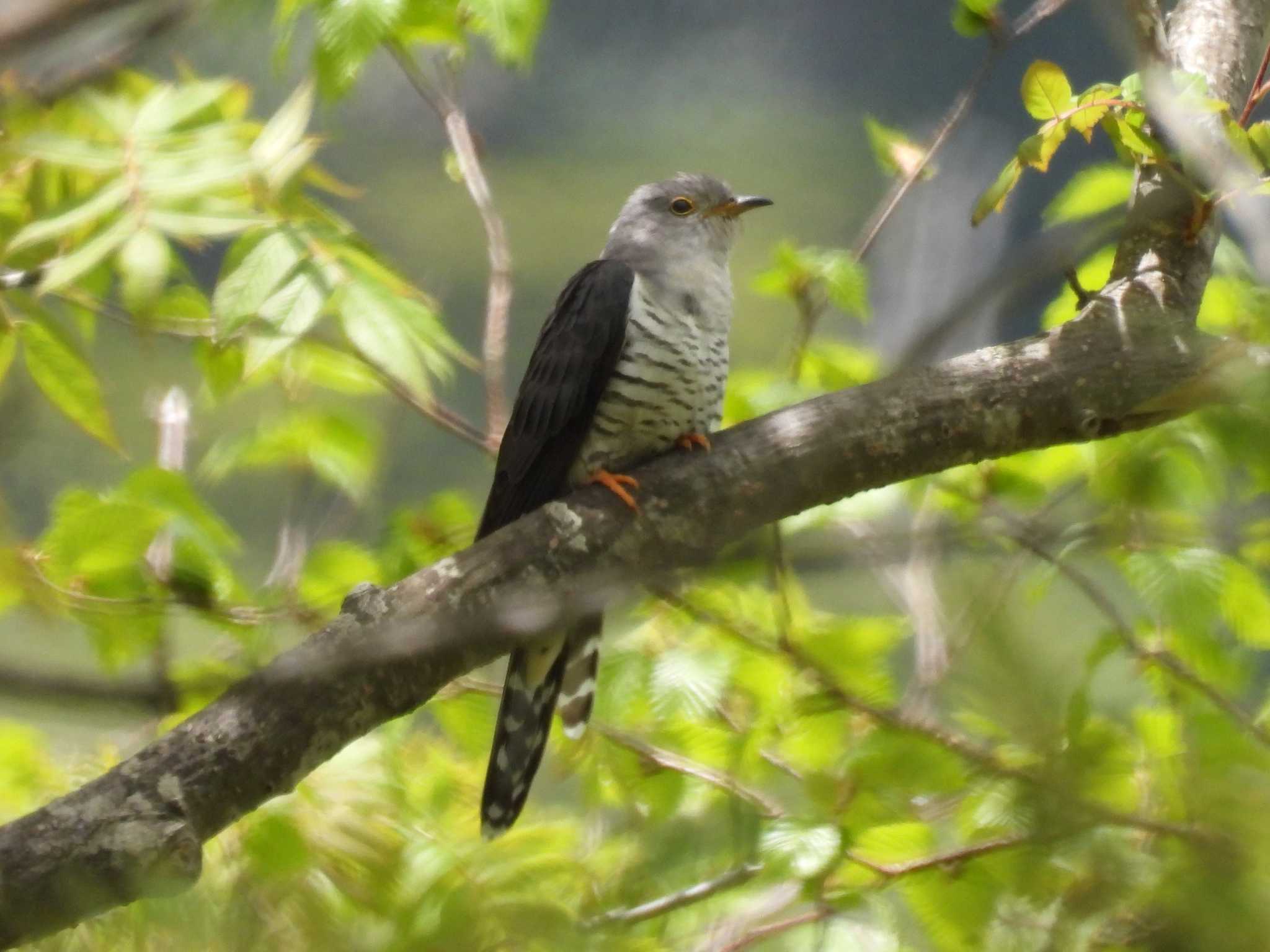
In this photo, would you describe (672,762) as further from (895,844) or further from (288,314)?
(288,314)

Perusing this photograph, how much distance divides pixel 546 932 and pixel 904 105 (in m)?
4.03

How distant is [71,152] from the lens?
52.6 inches

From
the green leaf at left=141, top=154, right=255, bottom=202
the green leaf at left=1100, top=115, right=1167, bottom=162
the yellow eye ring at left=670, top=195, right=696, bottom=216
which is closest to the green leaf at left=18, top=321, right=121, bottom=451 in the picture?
the green leaf at left=141, top=154, right=255, bottom=202

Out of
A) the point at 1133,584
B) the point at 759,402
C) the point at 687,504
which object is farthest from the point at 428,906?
the point at 759,402

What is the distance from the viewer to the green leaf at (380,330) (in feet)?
5.00

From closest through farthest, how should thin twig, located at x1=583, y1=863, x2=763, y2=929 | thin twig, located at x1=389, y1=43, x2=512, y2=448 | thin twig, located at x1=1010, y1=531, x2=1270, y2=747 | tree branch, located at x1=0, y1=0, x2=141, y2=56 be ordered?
1. tree branch, located at x1=0, y1=0, x2=141, y2=56
2. thin twig, located at x1=583, y1=863, x2=763, y2=929
3. thin twig, located at x1=1010, y1=531, x2=1270, y2=747
4. thin twig, located at x1=389, y1=43, x2=512, y2=448

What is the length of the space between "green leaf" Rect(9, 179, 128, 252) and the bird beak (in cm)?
159

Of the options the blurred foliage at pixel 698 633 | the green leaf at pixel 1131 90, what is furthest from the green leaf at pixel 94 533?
the green leaf at pixel 1131 90

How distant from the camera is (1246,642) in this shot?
6.30 ft

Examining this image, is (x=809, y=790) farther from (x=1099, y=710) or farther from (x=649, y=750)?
(x=1099, y=710)

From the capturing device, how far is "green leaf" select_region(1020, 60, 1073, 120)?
4.99 ft

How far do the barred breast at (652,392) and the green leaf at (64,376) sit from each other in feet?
3.20

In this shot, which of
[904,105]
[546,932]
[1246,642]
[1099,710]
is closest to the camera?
[546,932]

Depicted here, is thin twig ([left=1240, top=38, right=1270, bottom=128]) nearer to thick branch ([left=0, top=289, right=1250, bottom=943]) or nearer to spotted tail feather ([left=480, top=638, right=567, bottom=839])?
thick branch ([left=0, top=289, right=1250, bottom=943])
